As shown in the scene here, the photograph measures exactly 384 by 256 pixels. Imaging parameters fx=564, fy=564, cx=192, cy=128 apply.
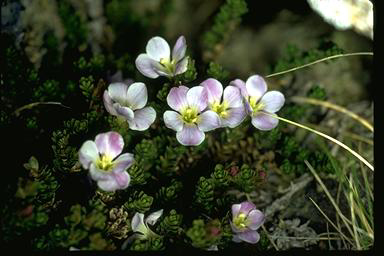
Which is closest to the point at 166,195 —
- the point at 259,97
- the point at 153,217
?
the point at 153,217

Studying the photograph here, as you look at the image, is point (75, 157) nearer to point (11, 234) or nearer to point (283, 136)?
point (11, 234)

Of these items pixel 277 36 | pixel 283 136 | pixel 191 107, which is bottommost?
pixel 283 136

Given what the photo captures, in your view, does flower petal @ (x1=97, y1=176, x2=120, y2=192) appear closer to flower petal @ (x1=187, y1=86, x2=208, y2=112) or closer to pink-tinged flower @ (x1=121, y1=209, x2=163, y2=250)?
pink-tinged flower @ (x1=121, y1=209, x2=163, y2=250)

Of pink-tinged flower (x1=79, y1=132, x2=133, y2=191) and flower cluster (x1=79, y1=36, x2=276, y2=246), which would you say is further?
flower cluster (x1=79, y1=36, x2=276, y2=246)

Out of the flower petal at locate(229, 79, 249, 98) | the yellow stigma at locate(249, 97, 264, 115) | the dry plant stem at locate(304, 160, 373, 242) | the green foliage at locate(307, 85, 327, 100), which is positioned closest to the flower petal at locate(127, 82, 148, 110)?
the flower petal at locate(229, 79, 249, 98)

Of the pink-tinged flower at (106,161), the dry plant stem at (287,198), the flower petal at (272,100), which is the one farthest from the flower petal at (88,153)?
the dry plant stem at (287,198)

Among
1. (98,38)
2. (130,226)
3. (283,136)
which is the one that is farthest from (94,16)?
(130,226)
